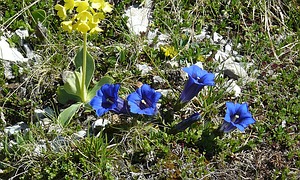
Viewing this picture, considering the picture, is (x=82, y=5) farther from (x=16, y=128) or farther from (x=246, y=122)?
(x=246, y=122)

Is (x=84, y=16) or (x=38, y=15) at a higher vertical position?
(x=38, y=15)

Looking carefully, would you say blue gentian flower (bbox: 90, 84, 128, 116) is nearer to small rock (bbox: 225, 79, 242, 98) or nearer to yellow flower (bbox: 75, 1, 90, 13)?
yellow flower (bbox: 75, 1, 90, 13)

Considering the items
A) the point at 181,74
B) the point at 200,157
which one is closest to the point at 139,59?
the point at 181,74

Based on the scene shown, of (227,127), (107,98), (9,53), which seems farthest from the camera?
(9,53)

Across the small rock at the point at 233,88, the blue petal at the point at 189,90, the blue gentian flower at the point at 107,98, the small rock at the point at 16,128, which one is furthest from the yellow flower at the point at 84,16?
the small rock at the point at 233,88

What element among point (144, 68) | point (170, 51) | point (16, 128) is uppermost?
point (170, 51)

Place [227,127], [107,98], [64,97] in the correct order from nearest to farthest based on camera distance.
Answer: [107,98] → [227,127] → [64,97]

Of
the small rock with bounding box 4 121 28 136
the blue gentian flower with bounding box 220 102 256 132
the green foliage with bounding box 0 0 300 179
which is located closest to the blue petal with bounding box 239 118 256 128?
the blue gentian flower with bounding box 220 102 256 132

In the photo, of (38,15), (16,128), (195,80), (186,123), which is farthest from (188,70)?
(38,15)
